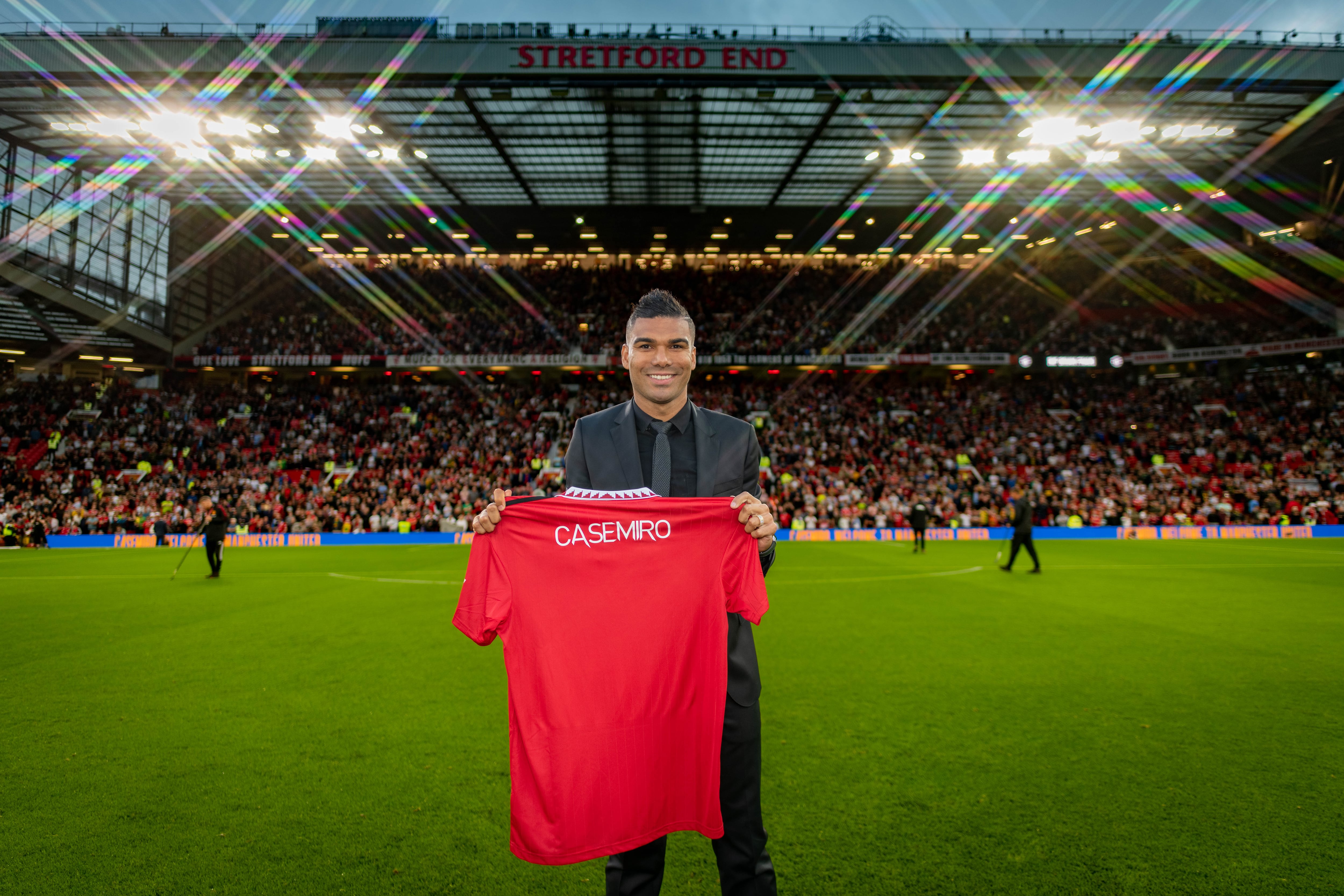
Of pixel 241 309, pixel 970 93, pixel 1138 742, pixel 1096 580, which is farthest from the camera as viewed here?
pixel 241 309

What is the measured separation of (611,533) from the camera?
288 centimetres

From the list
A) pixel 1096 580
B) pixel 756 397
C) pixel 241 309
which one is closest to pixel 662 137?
pixel 756 397

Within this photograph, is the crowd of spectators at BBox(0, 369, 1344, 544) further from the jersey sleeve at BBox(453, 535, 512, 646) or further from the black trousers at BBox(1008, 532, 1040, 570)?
the jersey sleeve at BBox(453, 535, 512, 646)

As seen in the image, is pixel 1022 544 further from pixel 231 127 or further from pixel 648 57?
pixel 231 127

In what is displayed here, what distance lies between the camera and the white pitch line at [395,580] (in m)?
14.5

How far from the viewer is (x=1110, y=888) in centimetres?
347

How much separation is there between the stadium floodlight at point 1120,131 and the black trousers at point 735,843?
30949mm

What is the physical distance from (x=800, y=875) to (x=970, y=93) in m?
27.2

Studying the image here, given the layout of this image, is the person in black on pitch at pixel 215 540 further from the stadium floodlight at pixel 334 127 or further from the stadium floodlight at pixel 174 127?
the stadium floodlight at pixel 174 127

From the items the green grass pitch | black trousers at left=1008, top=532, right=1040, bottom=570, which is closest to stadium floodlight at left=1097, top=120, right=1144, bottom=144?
black trousers at left=1008, top=532, right=1040, bottom=570

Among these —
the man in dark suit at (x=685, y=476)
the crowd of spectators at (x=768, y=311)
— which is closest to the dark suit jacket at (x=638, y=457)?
the man in dark suit at (x=685, y=476)

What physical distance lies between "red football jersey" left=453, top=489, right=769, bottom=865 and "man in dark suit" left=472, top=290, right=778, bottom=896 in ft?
0.21

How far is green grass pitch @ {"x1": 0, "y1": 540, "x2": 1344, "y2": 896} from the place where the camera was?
369 centimetres

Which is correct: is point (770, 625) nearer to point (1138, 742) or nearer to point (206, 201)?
point (1138, 742)
